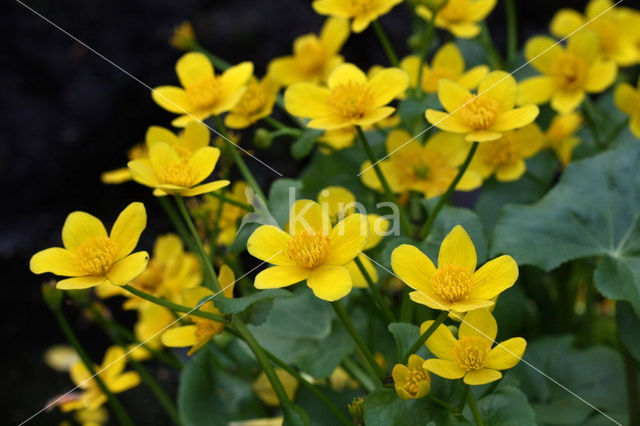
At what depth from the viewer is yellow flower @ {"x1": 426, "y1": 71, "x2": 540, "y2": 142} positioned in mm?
771

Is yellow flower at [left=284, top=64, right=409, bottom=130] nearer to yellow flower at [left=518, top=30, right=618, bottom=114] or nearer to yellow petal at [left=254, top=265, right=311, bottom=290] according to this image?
yellow petal at [left=254, top=265, right=311, bottom=290]

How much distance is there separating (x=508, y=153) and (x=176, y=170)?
0.51 meters

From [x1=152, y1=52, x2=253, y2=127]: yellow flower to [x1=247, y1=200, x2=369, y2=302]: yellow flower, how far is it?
0.24m

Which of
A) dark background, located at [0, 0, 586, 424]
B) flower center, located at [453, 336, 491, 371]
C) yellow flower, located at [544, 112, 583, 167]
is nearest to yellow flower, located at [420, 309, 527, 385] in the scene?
flower center, located at [453, 336, 491, 371]

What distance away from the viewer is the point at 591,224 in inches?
37.2

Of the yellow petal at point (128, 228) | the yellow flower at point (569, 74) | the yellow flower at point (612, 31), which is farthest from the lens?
the yellow flower at point (612, 31)

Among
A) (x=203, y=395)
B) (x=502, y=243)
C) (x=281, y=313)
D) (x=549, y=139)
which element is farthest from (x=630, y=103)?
(x=203, y=395)

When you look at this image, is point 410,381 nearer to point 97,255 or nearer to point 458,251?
point 458,251

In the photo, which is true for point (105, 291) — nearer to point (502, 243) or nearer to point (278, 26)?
point (502, 243)

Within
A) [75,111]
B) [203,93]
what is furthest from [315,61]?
[75,111]

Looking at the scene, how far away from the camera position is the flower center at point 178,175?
0.76m

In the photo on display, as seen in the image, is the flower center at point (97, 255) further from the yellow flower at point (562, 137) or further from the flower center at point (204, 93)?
the yellow flower at point (562, 137)

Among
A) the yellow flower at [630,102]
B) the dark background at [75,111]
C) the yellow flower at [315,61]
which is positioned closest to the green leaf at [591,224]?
the yellow flower at [630,102]

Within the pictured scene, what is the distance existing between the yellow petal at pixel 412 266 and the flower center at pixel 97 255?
281 mm
